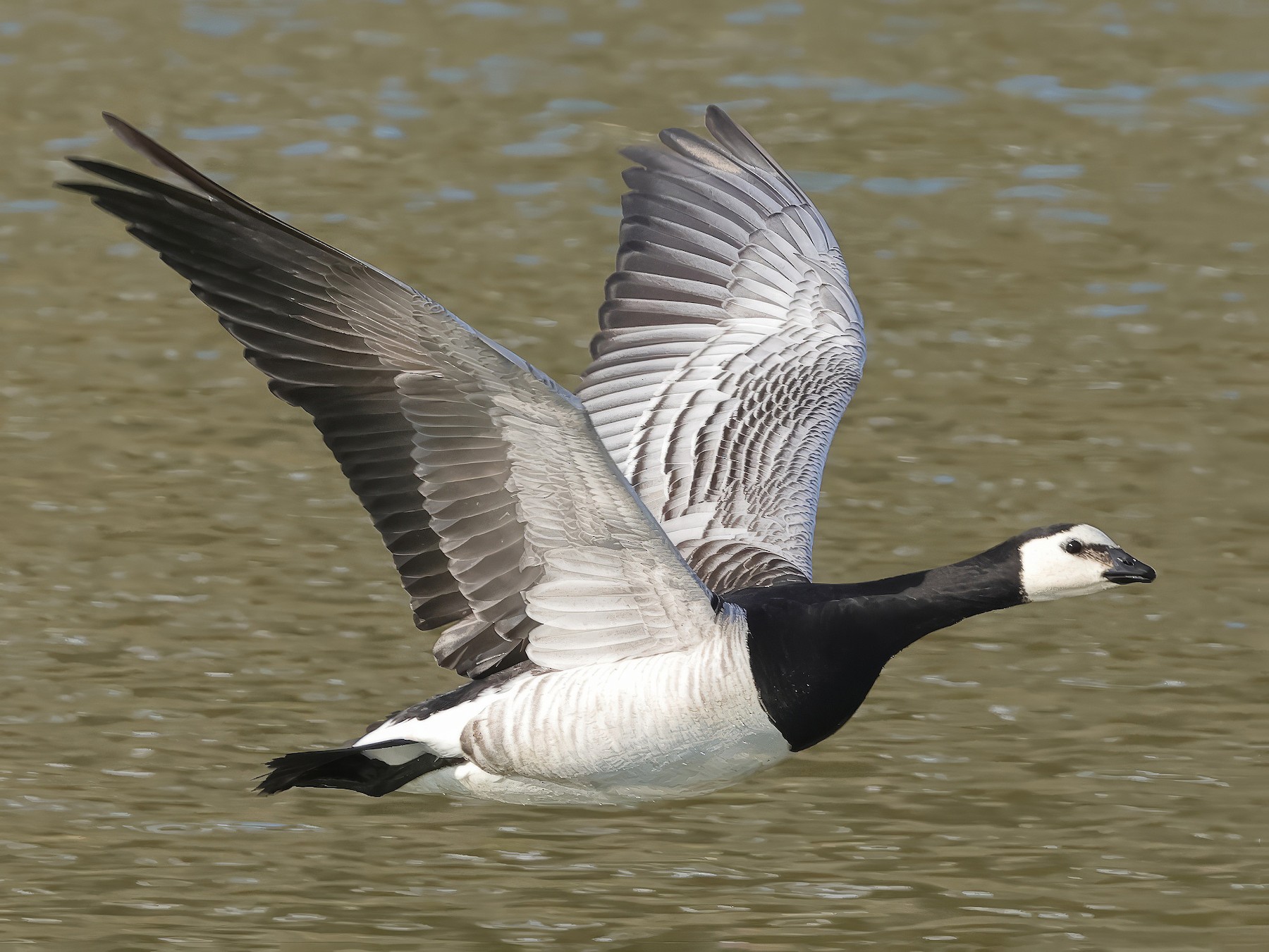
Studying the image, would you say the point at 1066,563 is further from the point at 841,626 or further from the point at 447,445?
the point at 447,445

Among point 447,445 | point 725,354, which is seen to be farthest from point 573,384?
point 447,445

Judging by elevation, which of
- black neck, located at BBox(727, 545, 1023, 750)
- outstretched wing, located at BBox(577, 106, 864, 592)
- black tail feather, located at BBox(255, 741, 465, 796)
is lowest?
black tail feather, located at BBox(255, 741, 465, 796)

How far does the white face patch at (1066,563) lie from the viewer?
29.5 feet

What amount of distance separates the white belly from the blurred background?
2.15 feet

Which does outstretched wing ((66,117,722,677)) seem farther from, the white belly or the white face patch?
the white face patch

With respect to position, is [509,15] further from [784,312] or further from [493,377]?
[493,377]

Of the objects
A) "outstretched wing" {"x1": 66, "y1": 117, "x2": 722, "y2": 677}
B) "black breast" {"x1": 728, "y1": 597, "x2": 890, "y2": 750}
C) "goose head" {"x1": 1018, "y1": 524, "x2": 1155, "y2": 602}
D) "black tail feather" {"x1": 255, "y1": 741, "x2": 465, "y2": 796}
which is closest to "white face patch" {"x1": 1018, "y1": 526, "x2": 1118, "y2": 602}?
"goose head" {"x1": 1018, "y1": 524, "x2": 1155, "y2": 602}

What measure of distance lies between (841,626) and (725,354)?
2.33 meters

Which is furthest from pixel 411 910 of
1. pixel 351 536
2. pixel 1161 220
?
pixel 1161 220

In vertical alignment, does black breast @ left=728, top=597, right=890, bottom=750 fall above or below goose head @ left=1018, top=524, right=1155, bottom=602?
below

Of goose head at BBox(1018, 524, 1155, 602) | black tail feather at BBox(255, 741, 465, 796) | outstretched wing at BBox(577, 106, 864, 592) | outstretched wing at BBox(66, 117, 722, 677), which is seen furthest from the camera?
outstretched wing at BBox(577, 106, 864, 592)

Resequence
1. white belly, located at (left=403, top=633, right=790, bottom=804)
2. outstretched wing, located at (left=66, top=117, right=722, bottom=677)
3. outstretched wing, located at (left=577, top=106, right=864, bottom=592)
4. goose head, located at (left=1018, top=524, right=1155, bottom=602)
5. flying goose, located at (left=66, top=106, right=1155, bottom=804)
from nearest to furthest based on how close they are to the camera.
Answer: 1. outstretched wing, located at (left=66, top=117, right=722, bottom=677)
2. flying goose, located at (left=66, top=106, right=1155, bottom=804)
3. white belly, located at (left=403, top=633, right=790, bottom=804)
4. goose head, located at (left=1018, top=524, right=1155, bottom=602)
5. outstretched wing, located at (left=577, top=106, right=864, bottom=592)

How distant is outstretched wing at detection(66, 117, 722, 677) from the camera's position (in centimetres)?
782

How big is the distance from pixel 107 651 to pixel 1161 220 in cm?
998
